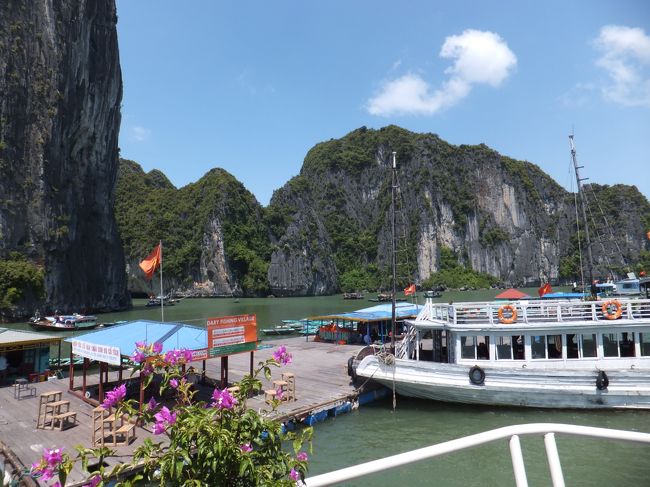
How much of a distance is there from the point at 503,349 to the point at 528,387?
1.70 m

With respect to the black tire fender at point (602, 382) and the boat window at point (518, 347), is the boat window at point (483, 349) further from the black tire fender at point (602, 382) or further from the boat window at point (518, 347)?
the black tire fender at point (602, 382)

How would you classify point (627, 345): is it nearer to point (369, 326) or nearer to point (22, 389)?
point (369, 326)

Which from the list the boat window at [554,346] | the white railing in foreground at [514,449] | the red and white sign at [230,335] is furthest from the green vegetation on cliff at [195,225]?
the white railing in foreground at [514,449]

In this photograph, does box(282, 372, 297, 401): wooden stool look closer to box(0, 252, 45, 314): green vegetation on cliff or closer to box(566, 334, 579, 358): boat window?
box(566, 334, 579, 358): boat window

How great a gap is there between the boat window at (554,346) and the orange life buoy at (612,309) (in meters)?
1.96

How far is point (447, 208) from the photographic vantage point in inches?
6245

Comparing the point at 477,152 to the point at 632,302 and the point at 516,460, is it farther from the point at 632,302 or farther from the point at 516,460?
the point at 516,460

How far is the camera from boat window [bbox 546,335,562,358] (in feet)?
56.0

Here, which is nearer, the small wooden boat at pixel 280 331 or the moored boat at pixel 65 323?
the small wooden boat at pixel 280 331

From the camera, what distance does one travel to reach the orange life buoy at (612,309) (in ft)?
55.1

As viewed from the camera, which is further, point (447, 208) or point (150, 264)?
point (447, 208)

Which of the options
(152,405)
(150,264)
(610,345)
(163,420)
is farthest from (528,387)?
(163,420)

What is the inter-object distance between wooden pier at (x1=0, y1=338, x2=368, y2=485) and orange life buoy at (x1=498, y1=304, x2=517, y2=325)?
6.44 meters

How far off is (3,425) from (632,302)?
2202cm
